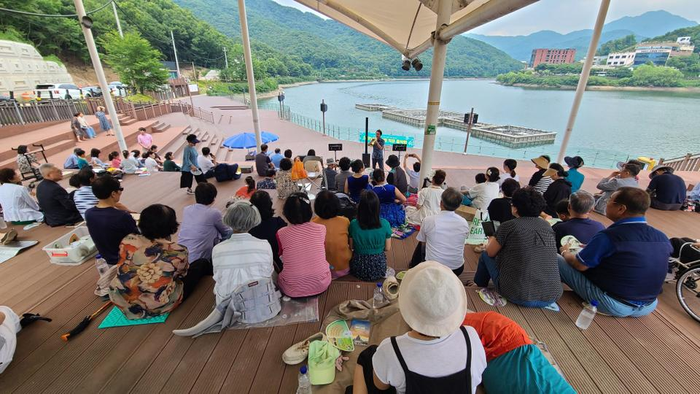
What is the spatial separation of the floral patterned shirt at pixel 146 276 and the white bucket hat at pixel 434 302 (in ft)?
6.87

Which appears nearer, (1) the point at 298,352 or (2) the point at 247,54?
(1) the point at 298,352

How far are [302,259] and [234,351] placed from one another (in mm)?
846

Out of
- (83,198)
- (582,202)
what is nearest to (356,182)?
(582,202)

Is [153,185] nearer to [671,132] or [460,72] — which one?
[671,132]

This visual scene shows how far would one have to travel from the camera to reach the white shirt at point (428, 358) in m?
1.07

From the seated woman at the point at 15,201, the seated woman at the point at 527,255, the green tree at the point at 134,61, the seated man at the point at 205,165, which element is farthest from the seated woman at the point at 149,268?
the green tree at the point at 134,61

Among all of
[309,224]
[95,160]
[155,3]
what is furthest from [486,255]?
[155,3]

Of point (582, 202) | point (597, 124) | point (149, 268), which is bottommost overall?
point (597, 124)

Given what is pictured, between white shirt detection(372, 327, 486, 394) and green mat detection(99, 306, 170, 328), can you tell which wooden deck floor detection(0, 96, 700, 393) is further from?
white shirt detection(372, 327, 486, 394)

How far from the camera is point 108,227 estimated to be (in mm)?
2594

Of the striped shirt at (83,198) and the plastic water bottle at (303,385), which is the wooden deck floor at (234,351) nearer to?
the plastic water bottle at (303,385)

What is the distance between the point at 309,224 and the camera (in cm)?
242

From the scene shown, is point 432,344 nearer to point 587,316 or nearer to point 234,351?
point 234,351

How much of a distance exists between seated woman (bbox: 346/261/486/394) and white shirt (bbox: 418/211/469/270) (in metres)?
1.62
